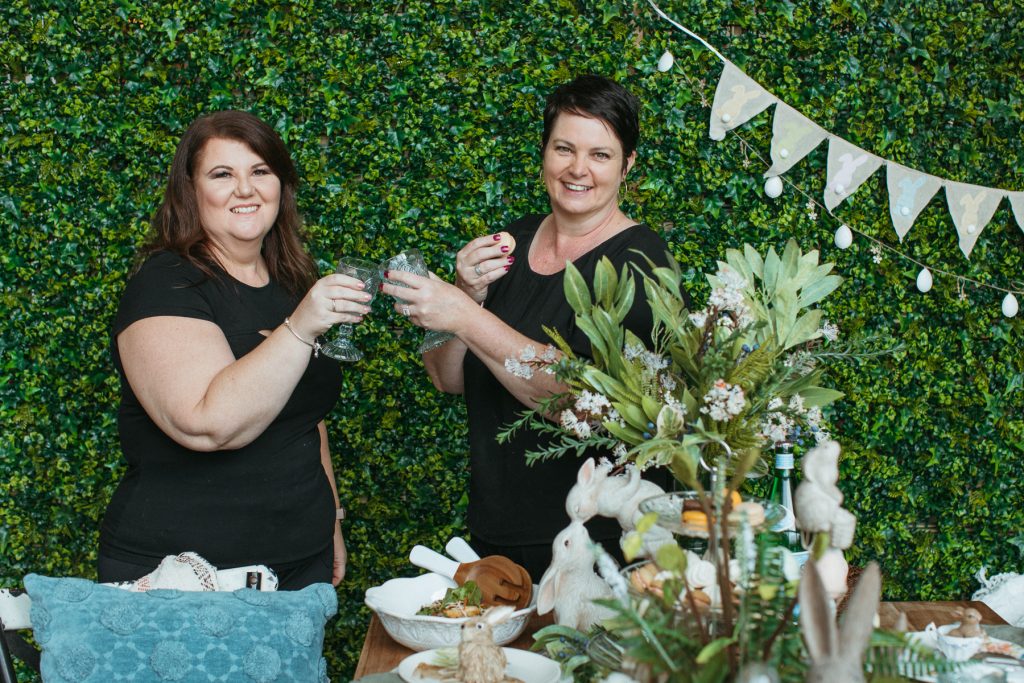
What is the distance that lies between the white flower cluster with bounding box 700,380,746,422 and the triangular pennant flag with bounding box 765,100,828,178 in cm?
181

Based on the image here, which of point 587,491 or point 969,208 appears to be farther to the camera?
point 969,208

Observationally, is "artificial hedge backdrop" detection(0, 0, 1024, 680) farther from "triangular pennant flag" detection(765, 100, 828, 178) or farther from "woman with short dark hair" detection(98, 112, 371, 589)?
"woman with short dark hair" detection(98, 112, 371, 589)

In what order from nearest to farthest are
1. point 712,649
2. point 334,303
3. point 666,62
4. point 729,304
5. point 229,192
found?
point 712,649 → point 729,304 → point 334,303 → point 229,192 → point 666,62

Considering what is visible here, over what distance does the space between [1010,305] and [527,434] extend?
6.09 ft

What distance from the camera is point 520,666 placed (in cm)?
137

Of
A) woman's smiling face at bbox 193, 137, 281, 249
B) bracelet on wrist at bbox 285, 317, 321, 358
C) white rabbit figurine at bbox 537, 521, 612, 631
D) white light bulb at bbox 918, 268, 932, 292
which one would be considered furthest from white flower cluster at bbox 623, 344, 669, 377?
white light bulb at bbox 918, 268, 932, 292

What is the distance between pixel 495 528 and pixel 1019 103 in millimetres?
2171

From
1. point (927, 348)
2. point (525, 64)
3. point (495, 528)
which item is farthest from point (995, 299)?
point (495, 528)

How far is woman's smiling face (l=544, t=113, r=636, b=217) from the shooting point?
188 cm

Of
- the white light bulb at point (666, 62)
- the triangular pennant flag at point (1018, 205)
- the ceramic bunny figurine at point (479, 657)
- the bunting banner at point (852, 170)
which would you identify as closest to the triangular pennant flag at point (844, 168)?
the bunting banner at point (852, 170)

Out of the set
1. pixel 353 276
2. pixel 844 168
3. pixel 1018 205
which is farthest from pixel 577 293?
pixel 1018 205

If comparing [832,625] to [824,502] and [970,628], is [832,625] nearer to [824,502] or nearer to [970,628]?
[824,502]

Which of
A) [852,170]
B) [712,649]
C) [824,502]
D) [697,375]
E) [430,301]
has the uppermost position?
[852,170]

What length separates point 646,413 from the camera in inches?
51.6
